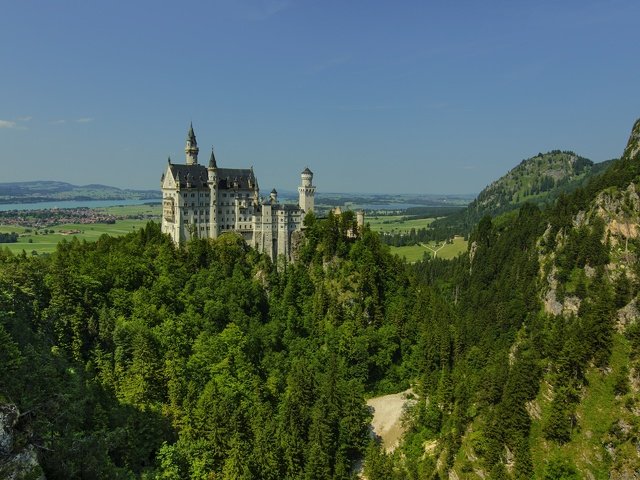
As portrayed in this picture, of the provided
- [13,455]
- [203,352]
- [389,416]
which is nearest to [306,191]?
[203,352]

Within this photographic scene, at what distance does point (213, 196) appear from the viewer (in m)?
106

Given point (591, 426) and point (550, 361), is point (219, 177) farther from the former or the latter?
point (591, 426)

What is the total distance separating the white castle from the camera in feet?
338

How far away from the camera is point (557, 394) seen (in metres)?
59.8

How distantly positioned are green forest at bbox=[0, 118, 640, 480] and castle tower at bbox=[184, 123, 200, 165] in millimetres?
18891

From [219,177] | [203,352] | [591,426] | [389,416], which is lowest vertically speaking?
[389,416]

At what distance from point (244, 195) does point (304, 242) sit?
59.8 feet

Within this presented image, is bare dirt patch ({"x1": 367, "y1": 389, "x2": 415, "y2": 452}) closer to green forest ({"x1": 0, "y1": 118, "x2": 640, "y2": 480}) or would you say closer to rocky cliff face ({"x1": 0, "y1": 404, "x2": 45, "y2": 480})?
green forest ({"x1": 0, "y1": 118, "x2": 640, "y2": 480})

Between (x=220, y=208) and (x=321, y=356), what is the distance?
40604 mm

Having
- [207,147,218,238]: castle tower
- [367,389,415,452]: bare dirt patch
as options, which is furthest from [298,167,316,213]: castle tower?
[367,389,415,452]: bare dirt patch

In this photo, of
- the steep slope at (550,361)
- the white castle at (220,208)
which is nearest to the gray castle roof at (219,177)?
the white castle at (220,208)

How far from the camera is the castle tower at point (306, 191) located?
112m

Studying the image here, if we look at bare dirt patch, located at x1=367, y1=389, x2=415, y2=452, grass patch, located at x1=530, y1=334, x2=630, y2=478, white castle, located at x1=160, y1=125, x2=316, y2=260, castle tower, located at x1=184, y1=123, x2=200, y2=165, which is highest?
castle tower, located at x1=184, y1=123, x2=200, y2=165

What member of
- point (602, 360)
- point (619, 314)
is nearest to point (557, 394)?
point (602, 360)
